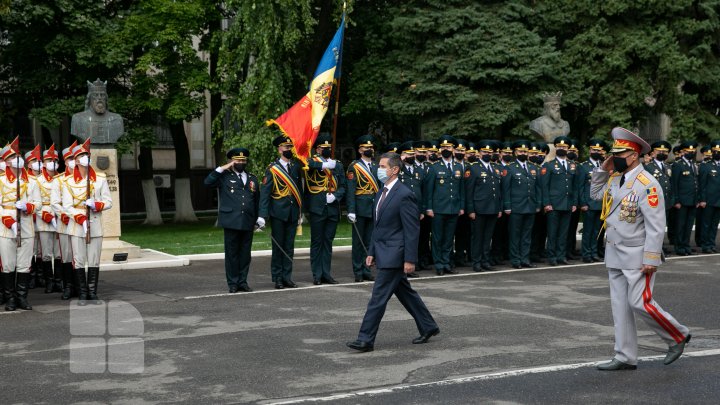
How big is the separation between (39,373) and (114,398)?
1.31m

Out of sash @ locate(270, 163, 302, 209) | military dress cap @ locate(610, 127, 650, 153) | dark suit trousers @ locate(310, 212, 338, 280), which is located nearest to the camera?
military dress cap @ locate(610, 127, 650, 153)

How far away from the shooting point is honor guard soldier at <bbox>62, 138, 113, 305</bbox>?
42.8 ft

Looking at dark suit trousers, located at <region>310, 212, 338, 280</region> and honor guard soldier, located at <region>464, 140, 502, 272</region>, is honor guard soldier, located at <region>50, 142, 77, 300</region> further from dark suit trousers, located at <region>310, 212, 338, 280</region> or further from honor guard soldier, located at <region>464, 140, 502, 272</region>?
honor guard soldier, located at <region>464, 140, 502, 272</region>

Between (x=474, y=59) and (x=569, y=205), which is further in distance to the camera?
(x=474, y=59)

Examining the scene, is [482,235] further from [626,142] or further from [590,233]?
[626,142]

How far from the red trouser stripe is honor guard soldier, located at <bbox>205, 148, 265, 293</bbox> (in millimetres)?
6578

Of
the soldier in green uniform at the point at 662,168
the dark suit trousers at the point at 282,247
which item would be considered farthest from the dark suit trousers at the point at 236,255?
the soldier in green uniform at the point at 662,168

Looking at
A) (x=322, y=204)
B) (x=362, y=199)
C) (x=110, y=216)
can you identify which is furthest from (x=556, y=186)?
(x=110, y=216)

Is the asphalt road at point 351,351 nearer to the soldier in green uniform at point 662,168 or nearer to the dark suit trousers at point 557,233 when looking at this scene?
the dark suit trousers at point 557,233

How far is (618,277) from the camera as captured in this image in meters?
8.37

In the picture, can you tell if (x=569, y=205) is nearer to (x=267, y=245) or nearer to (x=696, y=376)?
(x=267, y=245)

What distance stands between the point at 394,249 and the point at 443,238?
22.1ft

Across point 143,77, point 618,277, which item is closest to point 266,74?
point 143,77

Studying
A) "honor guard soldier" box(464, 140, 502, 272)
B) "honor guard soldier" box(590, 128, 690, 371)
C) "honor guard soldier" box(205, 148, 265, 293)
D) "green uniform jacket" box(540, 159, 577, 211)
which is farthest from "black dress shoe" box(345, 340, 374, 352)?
"green uniform jacket" box(540, 159, 577, 211)
